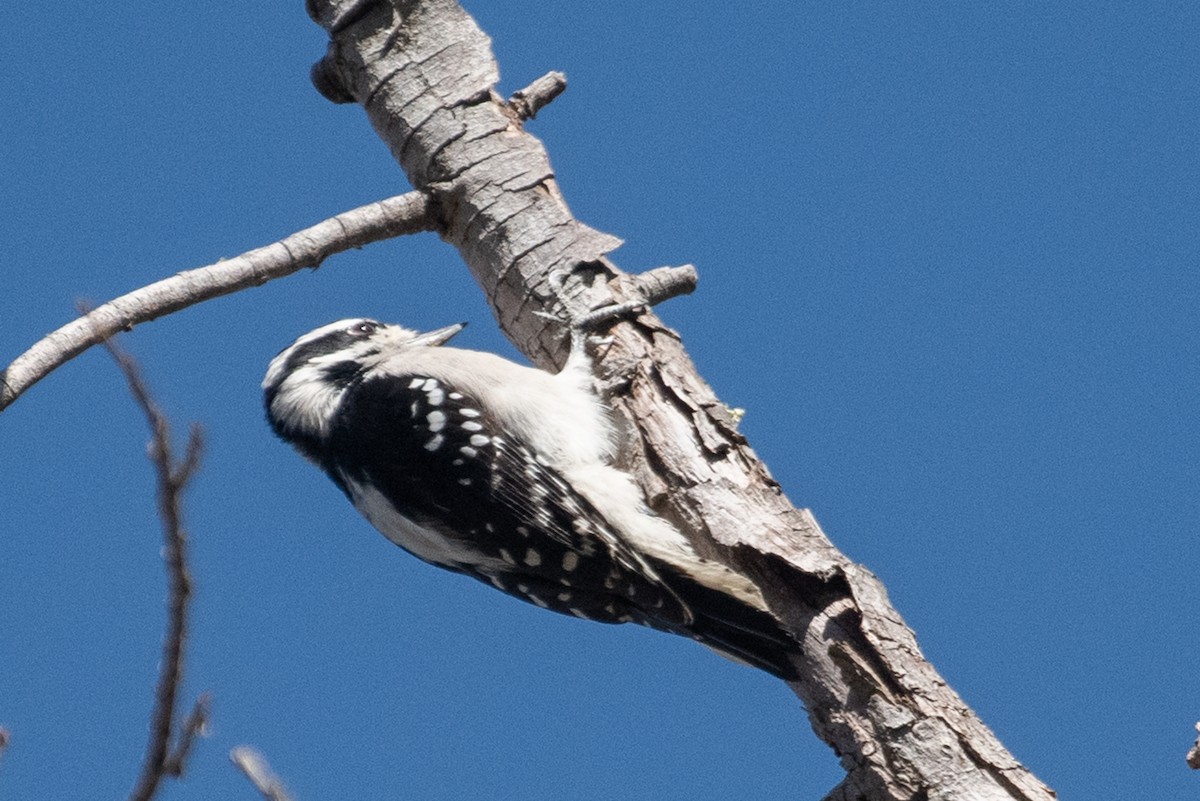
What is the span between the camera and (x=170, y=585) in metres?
1.63

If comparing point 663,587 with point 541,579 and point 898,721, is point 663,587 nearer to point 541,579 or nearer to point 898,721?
point 541,579

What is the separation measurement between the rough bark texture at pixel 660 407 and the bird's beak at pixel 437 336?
1.27 ft

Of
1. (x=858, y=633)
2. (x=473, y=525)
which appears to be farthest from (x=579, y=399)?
(x=858, y=633)

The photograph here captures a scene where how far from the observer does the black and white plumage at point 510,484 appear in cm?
398

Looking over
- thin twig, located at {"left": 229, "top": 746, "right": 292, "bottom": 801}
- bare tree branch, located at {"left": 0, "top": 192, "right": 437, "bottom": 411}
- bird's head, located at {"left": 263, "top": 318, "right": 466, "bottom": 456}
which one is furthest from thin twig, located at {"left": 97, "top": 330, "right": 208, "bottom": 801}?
bird's head, located at {"left": 263, "top": 318, "right": 466, "bottom": 456}

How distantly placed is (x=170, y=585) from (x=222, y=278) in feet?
8.22

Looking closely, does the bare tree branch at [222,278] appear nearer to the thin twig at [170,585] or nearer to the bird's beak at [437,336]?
the bird's beak at [437,336]

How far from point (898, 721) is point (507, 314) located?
194 centimetres

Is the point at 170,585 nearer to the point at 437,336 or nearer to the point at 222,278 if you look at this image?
the point at 222,278

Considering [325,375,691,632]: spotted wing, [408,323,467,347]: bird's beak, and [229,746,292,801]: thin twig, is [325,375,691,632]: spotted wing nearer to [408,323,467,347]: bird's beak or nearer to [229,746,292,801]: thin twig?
[408,323,467,347]: bird's beak

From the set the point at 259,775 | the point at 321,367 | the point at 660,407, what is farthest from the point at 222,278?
the point at 259,775

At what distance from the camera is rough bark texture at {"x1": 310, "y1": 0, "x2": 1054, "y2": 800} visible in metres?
3.26

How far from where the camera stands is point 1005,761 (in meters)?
3.19


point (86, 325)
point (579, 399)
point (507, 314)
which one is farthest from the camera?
point (507, 314)
